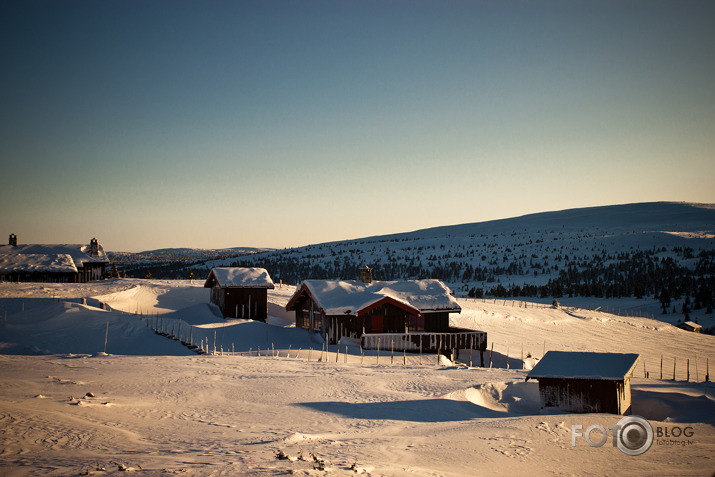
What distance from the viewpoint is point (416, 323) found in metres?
34.2

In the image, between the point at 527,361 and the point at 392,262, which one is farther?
the point at 392,262

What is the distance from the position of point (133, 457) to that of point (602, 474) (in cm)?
1021

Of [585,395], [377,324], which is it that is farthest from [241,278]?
[585,395]

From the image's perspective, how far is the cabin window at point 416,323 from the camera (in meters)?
34.2

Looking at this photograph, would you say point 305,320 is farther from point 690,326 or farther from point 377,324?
point 690,326

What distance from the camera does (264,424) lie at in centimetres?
1391

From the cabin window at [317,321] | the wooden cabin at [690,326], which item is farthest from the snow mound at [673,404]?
the wooden cabin at [690,326]

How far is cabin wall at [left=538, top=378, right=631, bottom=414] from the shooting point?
19.7 metres

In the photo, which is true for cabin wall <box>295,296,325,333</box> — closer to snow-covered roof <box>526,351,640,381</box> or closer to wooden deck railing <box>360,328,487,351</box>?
wooden deck railing <box>360,328,487,351</box>

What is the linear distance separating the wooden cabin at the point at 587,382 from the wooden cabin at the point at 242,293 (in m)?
23.5

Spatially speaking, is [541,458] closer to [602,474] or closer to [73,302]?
[602,474]

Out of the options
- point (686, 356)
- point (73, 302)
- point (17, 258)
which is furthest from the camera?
point (17, 258)

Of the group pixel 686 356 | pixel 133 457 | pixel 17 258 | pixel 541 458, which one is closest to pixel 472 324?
pixel 686 356

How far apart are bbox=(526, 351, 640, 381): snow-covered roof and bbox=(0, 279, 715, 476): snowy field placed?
5.85 ft
